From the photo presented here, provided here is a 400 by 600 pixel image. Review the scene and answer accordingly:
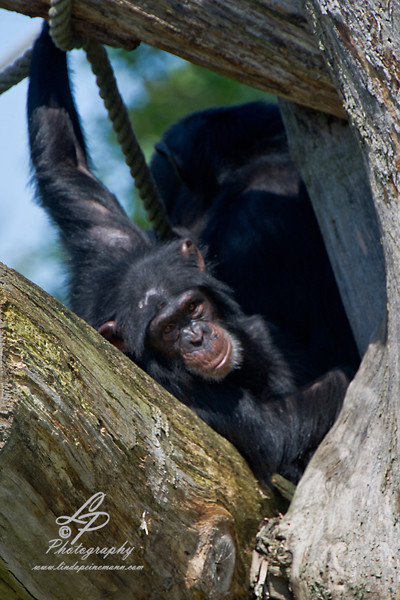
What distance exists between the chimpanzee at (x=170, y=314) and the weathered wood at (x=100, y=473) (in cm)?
65

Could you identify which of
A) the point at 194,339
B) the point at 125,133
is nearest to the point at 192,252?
the point at 194,339

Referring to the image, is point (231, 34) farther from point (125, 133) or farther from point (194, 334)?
point (194, 334)

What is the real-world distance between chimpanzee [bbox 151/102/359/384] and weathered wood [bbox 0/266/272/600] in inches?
64.8

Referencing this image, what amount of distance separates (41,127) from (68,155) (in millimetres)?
267

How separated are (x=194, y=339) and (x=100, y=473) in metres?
1.65

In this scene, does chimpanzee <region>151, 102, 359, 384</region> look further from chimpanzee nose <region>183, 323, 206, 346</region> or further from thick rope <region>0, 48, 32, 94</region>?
thick rope <region>0, 48, 32, 94</region>

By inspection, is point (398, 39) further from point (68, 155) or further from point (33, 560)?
point (68, 155)

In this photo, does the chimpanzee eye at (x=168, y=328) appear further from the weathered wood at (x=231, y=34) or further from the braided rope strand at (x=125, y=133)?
the weathered wood at (x=231, y=34)

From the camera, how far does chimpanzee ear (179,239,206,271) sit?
4418 mm

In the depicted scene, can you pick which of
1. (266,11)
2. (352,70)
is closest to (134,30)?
(266,11)

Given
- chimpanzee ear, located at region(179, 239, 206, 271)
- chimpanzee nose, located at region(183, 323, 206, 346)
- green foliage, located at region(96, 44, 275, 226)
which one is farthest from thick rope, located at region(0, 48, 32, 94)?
green foliage, located at region(96, 44, 275, 226)

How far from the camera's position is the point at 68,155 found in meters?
4.68

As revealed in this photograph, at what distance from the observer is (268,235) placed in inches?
189

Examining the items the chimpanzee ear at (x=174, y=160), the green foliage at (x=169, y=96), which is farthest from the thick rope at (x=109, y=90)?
the green foliage at (x=169, y=96)
